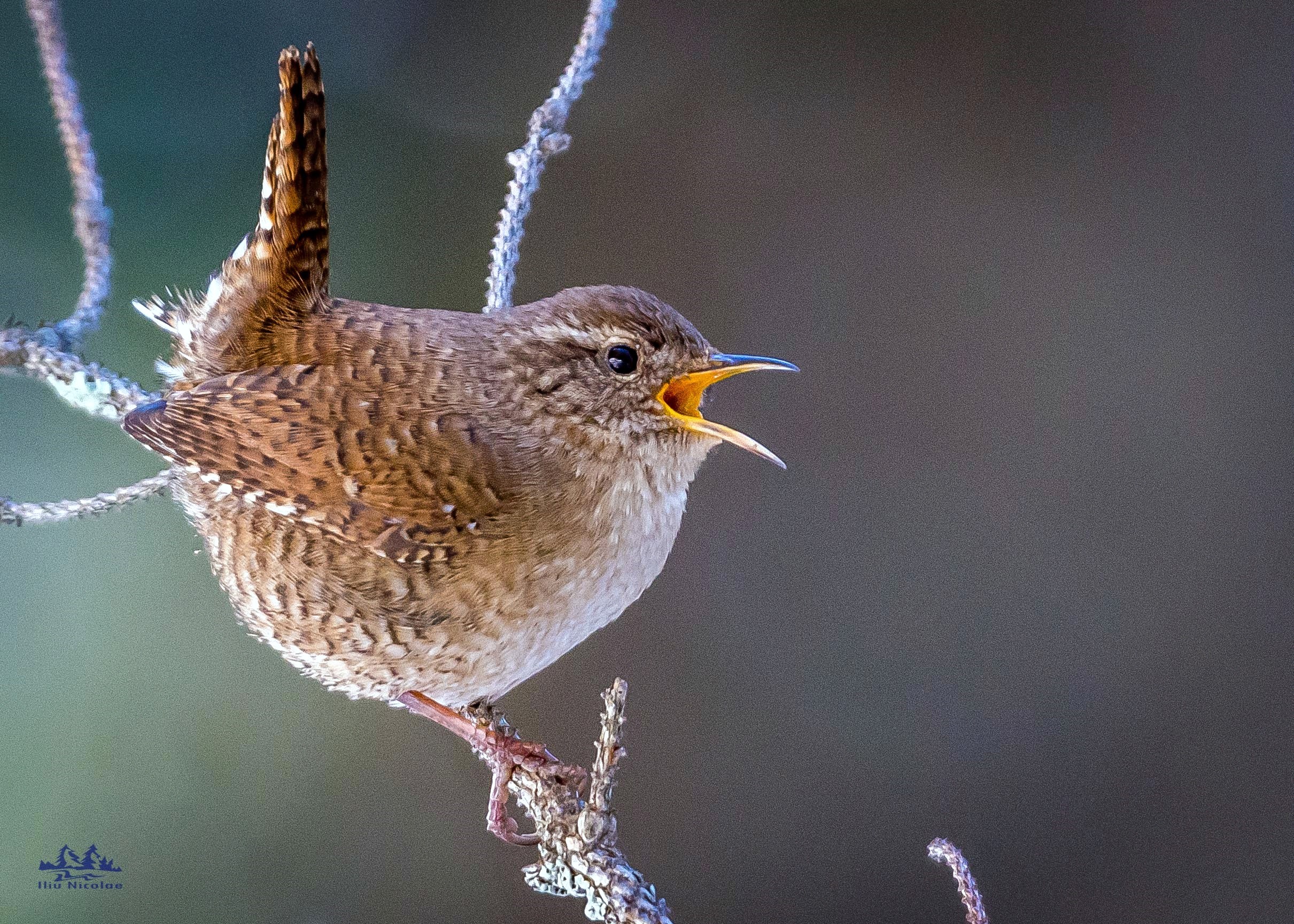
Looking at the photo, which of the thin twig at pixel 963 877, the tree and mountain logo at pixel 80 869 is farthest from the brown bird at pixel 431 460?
the tree and mountain logo at pixel 80 869

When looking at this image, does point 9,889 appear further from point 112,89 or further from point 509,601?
point 112,89

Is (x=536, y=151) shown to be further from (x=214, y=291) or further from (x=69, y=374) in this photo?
(x=69, y=374)

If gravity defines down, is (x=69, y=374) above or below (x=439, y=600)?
above

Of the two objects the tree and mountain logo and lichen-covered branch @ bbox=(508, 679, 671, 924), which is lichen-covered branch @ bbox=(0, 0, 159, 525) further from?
lichen-covered branch @ bbox=(508, 679, 671, 924)

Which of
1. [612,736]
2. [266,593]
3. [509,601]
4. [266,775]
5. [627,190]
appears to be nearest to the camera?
[612,736]

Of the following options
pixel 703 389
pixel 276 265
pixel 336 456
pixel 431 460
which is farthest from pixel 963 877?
pixel 276 265

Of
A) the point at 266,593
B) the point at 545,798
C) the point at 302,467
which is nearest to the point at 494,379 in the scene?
the point at 302,467

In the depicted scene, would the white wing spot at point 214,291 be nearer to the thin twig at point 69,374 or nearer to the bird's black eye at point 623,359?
the thin twig at point 69,374
